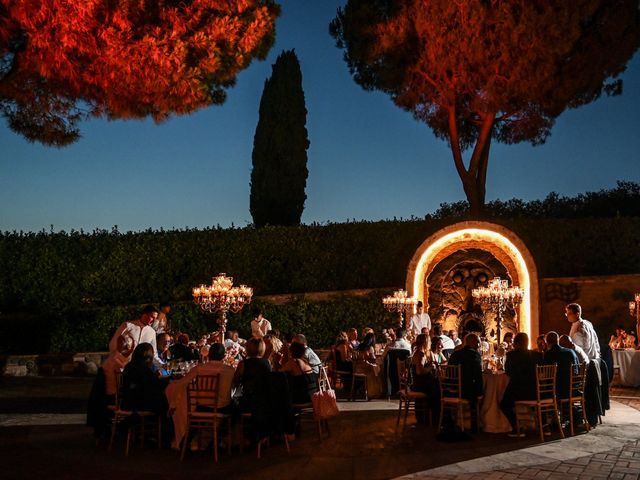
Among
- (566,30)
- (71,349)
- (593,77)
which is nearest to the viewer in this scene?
(71,349)

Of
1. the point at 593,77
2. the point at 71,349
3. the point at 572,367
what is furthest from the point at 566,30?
the point at 71,349

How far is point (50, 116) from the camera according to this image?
12.4m

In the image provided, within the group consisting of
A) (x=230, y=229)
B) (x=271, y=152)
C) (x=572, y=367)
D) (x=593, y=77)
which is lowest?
(x=572, y=367)

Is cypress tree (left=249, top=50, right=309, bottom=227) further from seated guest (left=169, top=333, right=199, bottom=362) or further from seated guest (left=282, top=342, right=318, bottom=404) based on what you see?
seated guest (left=282, top=342, right=318, bottom=404)

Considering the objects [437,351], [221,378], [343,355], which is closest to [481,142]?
[343,355]

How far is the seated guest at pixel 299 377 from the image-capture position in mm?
8281

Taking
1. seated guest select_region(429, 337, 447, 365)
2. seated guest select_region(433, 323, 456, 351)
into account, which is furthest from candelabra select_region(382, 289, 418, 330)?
seated guest select_region(429, 337, 447, 365)

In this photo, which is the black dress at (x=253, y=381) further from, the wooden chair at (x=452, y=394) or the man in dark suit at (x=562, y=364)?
the man in dark suit at (x=562, y=364)

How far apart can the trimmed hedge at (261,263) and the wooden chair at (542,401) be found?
8398mm

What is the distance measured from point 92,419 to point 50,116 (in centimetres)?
666

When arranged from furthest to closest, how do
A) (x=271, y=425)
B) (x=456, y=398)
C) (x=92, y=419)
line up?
(x=456, y=398), (x=92, y=419), (x=271, y=425)

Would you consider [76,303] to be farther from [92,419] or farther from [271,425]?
[271,425]

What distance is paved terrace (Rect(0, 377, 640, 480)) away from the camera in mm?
6531

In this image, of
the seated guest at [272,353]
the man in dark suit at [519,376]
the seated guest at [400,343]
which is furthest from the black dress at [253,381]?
the seated guest at [400,343]
